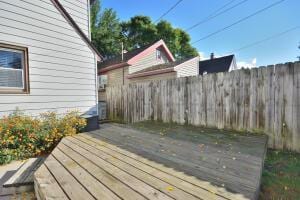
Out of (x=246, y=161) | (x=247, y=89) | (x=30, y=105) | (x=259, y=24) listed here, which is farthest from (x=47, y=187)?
(x=259, y=24)

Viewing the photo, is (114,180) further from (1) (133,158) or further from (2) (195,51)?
(2) (195,51)

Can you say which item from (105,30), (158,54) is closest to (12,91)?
(158,54)

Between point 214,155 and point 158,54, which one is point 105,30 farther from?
point 214,155

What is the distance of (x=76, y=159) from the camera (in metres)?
2.59

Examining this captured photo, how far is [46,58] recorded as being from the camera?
4887 millimetres

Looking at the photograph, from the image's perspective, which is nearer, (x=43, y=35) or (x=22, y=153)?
(x=22, y=153)

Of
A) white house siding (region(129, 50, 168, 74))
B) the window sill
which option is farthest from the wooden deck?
white house siding (region(129, 50, 168, 74))

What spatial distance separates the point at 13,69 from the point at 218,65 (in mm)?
20236

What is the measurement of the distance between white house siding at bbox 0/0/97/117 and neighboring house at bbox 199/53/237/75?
51.8ft

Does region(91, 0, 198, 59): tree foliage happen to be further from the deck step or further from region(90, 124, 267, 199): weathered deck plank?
the deck step

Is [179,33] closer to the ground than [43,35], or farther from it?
farther from it

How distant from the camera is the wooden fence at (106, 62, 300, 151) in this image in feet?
12.2

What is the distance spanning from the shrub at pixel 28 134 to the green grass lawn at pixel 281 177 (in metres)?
4.25

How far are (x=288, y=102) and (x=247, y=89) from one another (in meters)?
0.85
